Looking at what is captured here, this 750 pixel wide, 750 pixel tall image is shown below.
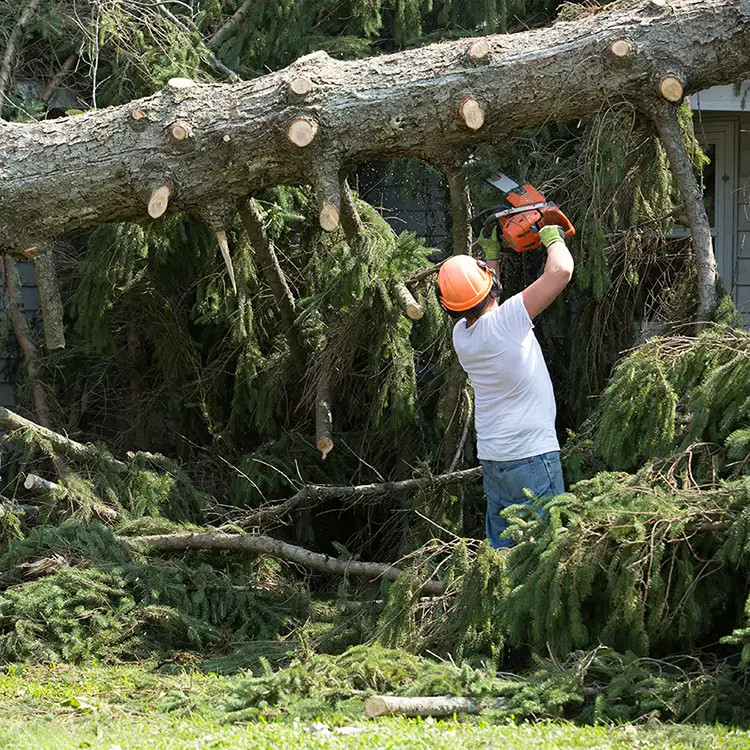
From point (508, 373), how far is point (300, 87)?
5.82ft

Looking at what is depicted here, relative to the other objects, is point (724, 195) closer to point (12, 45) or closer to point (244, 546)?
point (244, 546)

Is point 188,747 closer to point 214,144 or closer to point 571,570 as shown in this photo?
point 571,570

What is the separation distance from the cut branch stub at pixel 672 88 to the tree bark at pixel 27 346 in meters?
5.18

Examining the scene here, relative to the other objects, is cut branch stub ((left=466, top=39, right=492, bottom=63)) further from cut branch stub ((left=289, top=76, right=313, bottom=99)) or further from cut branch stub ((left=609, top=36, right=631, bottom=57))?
cut branch stub ((left=289, top=76, right=313, bottom=99))

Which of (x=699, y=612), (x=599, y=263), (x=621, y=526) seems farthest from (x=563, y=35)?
(x=699, y=612)

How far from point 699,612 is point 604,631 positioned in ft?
1.21

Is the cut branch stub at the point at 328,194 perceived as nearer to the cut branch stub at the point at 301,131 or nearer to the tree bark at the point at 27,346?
the cut branch stub at the point at 301,131

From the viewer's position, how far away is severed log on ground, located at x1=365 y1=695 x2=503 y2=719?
4.08m

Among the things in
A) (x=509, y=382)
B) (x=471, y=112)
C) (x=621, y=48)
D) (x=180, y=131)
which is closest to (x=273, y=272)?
(x=180, y=131)

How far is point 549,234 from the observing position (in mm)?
5238

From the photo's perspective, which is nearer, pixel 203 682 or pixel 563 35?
pixel 203 682

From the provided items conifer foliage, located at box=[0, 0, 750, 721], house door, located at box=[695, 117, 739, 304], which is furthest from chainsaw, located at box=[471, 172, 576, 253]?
house door, located at box=[695, 117, 739, 304]

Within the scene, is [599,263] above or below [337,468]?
above

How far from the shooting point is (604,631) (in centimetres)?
435
